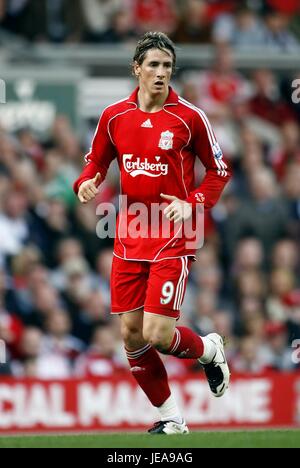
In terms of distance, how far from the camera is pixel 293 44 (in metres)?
18.4

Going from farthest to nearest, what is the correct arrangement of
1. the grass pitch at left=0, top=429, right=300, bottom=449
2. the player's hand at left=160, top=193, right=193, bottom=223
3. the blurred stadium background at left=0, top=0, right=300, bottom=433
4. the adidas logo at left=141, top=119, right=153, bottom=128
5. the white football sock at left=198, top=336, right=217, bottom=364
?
1. the blurred stadium background at left=0, top=0, right=300, bottom=433
2. the white football sock at left=198, top=336, right=217, bottom=364
3. the adidas logo at left=141, top=119, right=153, bottom=128
4. the player's hand at left=160, top=193, right=193, bottom=223
5. the grass pitch at left=0, top=429, right=300, bottom=449

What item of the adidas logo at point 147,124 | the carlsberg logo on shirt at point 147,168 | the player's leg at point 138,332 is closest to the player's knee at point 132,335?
the player's leg at point 138,332

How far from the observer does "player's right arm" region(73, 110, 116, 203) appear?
956 centimetres

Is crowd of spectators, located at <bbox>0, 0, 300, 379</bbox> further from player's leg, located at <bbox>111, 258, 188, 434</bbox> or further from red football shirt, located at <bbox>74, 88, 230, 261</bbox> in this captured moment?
red football shirt, located at <bbox>74, 88, 230, 261</bbox>

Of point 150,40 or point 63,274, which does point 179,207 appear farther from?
point 63,274

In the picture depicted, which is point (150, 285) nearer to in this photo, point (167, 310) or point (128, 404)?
point (167, 310)

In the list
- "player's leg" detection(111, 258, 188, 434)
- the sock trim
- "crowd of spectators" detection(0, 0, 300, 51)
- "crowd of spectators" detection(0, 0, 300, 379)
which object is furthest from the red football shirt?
"crowd of spectators" detection(0, 0, 300, 51)

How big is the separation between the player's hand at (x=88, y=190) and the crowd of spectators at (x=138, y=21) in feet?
26.9

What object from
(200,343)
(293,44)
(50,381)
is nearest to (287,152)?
(293,44)

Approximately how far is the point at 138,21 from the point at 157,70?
8.49m

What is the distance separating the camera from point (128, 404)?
13.4 m

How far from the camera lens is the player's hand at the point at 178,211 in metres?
9.26

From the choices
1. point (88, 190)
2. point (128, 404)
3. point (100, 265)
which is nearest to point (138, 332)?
point (88, 190)

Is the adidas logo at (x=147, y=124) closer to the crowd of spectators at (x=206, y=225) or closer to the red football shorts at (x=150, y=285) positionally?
the red football shorts at (x=150, y=285)
